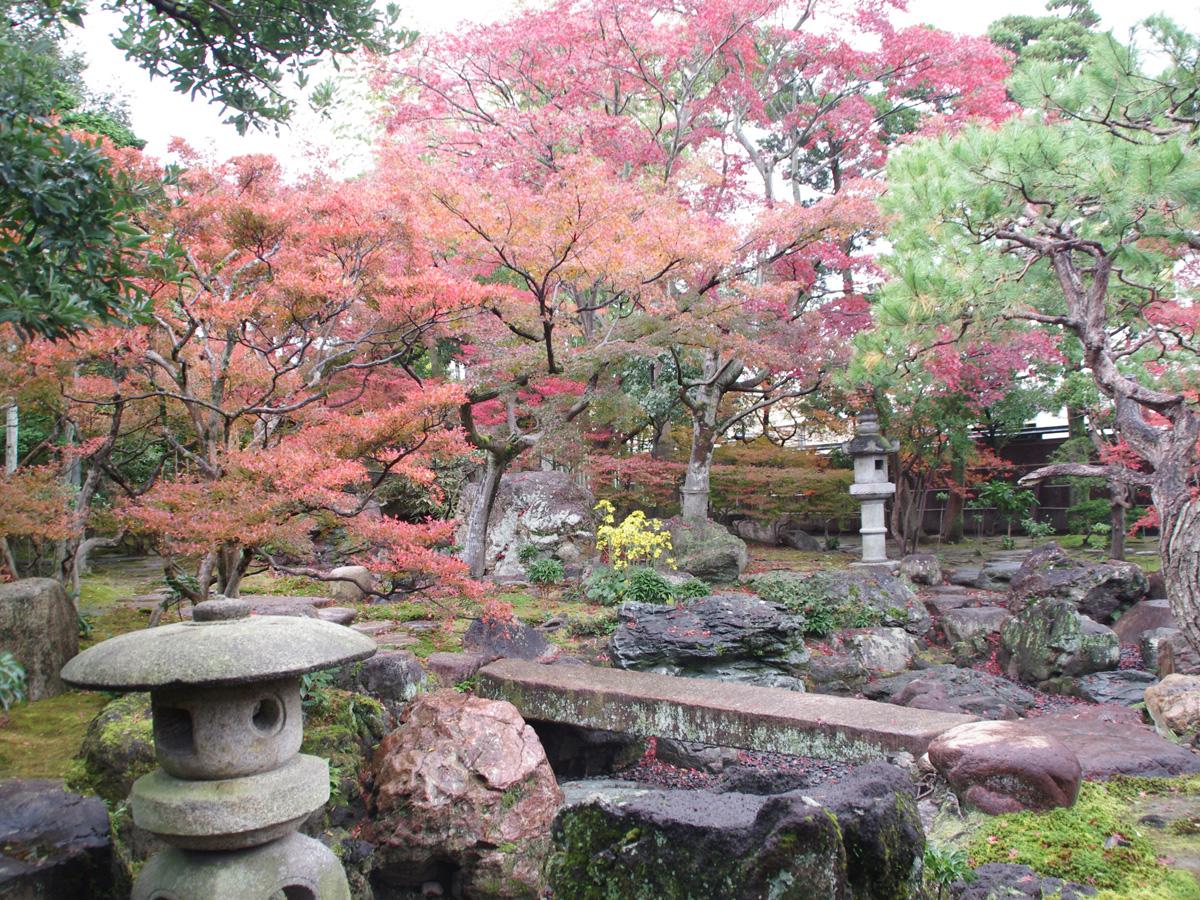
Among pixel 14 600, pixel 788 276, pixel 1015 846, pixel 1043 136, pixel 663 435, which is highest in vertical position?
pixel 788 276

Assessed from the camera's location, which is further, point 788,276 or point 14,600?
point 788,276

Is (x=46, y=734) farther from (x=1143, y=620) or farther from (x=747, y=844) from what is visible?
(x=1143, y=620)

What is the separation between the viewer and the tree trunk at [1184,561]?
5727mm

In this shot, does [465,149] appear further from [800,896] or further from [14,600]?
[800,896]

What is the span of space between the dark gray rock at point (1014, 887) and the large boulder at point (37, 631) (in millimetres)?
6195

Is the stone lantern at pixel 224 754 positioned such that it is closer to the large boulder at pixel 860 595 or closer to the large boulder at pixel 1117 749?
the large boulder at pixel 1117 749

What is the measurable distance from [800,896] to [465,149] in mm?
13068

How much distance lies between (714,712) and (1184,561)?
142 inches

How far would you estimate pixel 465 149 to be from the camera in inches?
527

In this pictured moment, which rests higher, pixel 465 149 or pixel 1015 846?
pixel 465 149

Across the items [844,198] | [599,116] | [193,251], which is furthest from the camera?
[599,116]

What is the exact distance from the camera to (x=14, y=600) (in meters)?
5.79

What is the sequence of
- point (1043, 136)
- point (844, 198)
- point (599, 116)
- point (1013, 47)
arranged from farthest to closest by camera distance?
point (1013, 47) → point (599, 116) → point (844, 198) → point (1043, 136)

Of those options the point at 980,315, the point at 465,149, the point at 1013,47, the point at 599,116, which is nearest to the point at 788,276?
the point at 599,116
